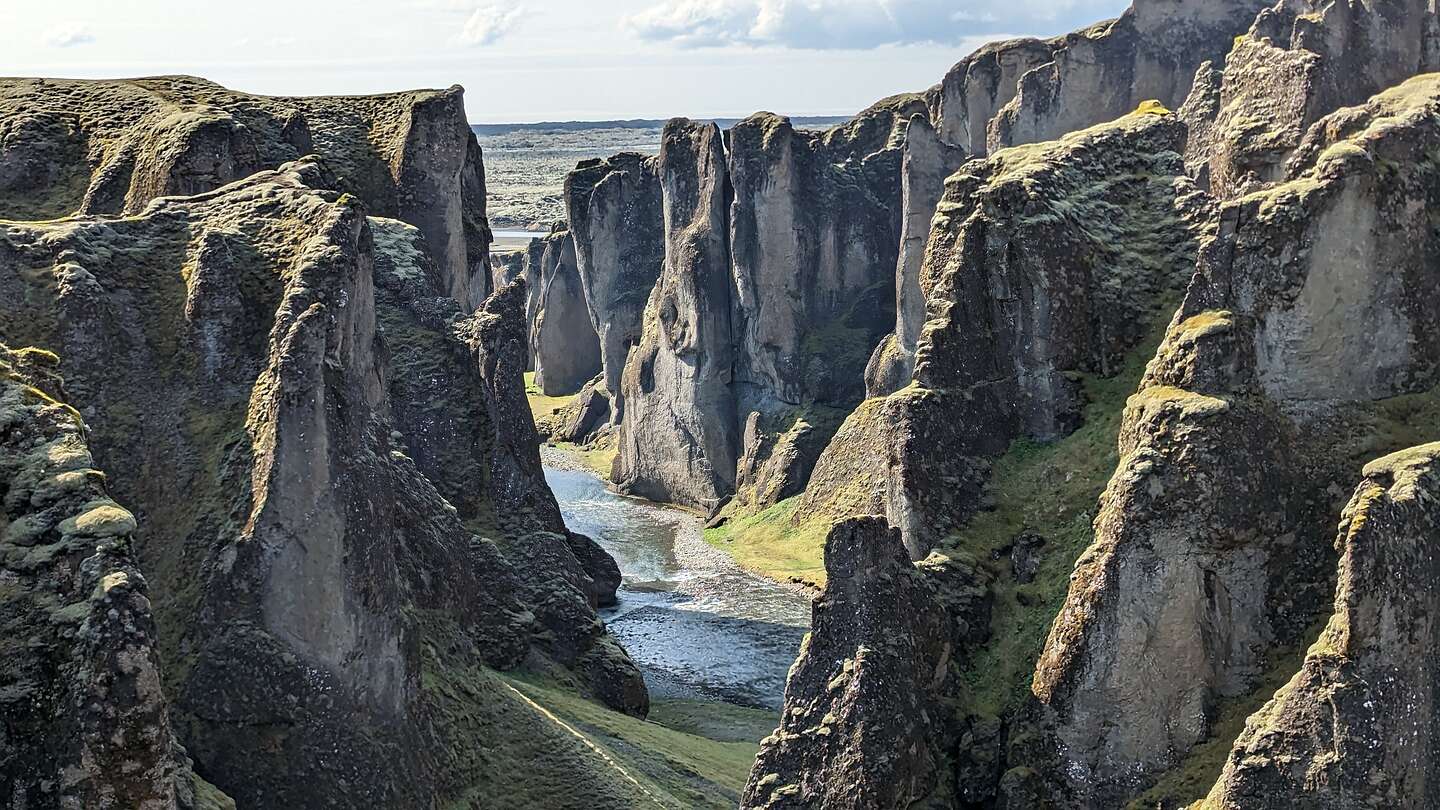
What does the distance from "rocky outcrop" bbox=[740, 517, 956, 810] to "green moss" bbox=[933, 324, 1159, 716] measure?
1455 mm

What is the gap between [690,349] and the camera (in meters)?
120

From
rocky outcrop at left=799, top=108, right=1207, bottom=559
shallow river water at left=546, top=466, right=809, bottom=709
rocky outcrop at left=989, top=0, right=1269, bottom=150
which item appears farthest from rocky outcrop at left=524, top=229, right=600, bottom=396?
rocky outcrop at left=799, top=108, right=1207, bottom=559

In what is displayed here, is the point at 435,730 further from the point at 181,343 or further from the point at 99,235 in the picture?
the point at 99,235

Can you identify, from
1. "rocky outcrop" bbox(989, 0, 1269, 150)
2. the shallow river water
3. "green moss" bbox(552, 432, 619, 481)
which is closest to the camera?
the shallow river water

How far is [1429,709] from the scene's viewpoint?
3472cm

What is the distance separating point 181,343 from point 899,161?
84584mm

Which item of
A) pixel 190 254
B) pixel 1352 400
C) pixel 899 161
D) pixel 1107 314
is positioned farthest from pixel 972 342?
pixel 899 161

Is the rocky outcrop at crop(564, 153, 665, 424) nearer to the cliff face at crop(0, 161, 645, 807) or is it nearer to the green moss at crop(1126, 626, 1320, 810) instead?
the cliff face at crop(0, 161, 645, 807)

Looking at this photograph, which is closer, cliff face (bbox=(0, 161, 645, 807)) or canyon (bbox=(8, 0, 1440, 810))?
canyon (bbox=(8, 0, 1440, 810))

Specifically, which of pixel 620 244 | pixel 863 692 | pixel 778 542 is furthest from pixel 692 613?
pixel 620 244

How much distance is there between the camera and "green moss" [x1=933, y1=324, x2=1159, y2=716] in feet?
144

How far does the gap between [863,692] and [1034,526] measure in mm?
7708

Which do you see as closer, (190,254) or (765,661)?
(190,254)

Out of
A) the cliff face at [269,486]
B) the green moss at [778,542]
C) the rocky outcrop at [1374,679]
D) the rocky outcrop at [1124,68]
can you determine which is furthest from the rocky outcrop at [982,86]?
the rocky outcrop at [1374,679]
